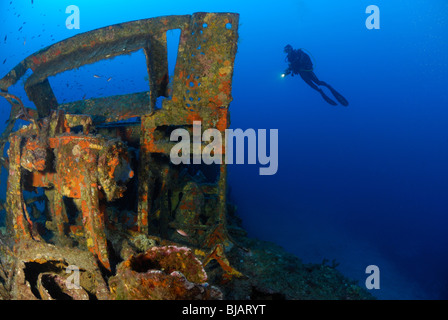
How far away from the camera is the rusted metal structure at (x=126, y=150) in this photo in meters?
2.40

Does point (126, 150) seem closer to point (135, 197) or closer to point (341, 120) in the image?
→ point (135, 197)

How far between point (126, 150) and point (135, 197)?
159cm

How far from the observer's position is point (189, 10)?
10344cm

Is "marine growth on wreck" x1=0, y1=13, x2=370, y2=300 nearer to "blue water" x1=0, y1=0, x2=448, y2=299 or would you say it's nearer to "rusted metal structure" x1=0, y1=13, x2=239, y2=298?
"rusted metal structure" x1=0, y1=13, x2=239, y2=298

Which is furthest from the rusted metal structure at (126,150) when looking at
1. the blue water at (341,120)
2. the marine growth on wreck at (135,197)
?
the blue water at (341,120)

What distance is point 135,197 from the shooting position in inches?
151

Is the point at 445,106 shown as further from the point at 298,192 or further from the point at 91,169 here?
the point at 91,169

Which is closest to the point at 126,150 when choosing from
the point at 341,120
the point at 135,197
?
the point at 135,197

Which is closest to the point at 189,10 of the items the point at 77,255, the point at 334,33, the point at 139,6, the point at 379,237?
the point at 139,6

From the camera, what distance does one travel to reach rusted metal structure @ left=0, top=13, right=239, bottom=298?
2.40 meters

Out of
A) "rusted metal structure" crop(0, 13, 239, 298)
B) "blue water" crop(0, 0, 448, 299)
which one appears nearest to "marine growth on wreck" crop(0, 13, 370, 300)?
"rusted metal structure" crop(0, 13, 239, 298)

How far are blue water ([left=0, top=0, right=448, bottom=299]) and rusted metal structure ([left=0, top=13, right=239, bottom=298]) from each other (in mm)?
9981

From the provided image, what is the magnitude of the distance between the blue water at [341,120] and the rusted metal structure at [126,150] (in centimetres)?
998
